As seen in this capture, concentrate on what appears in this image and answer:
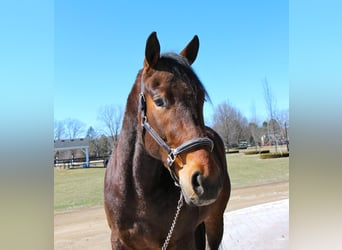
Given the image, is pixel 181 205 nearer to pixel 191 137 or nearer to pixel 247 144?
pixel 191 137

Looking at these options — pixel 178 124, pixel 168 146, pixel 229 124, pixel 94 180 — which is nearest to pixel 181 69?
pixel 178 124

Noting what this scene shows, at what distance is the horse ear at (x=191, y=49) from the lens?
2246mm

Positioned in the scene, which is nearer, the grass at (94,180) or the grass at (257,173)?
the grass at (94,180)

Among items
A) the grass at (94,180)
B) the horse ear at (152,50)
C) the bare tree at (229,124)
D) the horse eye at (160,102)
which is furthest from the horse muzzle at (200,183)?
the bare tree at (229,124)

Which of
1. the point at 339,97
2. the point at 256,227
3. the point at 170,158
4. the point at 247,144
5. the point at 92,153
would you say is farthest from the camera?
the point at 247,144

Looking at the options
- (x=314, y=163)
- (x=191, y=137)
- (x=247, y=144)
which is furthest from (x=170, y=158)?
(x=247, y=144)

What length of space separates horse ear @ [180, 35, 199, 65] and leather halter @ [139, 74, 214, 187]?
0.46 meters

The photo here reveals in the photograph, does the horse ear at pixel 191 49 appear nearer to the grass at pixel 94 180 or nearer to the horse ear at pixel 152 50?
the horse ear at pixel 152 50

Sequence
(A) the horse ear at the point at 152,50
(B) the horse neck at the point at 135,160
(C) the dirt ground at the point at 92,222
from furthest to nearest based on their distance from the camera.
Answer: (C) the dirt ground at the point at 92,222, (B) the horse neck at the point at 135,160, (A) the horse ear at the point at 152,50

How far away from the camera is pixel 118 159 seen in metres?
2.21

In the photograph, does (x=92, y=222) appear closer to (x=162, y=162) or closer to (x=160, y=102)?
(x=162, y=162)

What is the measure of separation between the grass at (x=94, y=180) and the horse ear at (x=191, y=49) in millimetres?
6337

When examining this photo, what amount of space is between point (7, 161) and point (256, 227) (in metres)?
4.69

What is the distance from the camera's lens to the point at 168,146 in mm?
1731
